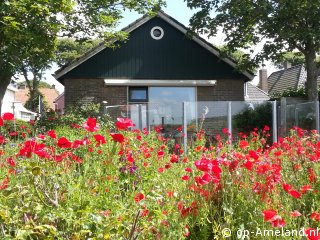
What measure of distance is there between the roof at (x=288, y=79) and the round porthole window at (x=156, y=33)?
1304 cm

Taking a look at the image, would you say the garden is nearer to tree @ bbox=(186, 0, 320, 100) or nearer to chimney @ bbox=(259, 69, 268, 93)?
tree @ bbox=(186, 0, 320, 100)

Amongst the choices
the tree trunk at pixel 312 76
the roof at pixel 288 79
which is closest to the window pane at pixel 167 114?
the tree trunk at pixel 312 76

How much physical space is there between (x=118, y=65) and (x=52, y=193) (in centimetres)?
1565

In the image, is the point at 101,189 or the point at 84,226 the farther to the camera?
the point at 101,189

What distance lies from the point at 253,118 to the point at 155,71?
19.0ft

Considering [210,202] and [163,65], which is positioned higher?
[163,65]

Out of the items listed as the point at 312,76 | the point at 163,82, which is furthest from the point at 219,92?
the point at 312,76

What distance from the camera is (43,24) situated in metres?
13.1

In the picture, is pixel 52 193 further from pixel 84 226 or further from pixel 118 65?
pixel 118 65

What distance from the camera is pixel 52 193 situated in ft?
8.59

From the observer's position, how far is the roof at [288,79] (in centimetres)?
2950

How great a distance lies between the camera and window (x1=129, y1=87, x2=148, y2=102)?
1809cm

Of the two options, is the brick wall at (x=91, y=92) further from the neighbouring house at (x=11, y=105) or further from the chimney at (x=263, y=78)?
the neighbouring house at (x=11, y=105)

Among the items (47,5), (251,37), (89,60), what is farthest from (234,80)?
(47,5)
